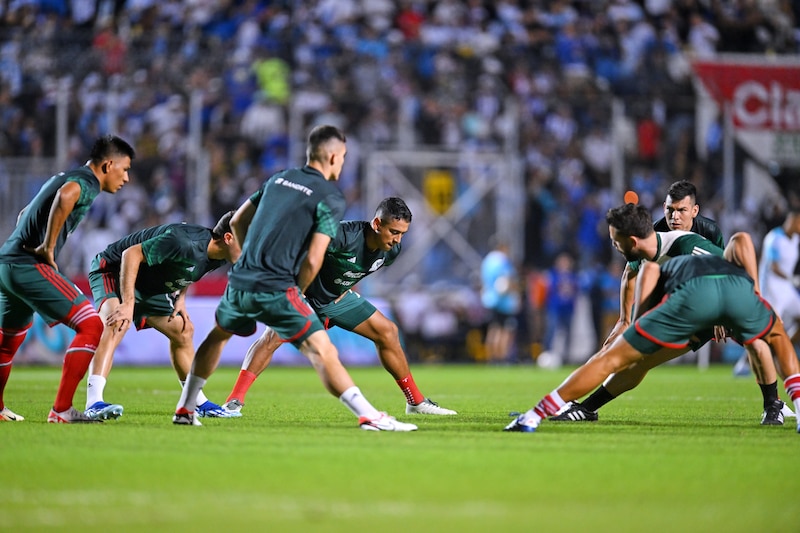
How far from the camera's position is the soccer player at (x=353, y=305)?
1022 cm

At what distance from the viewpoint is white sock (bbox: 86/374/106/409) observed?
9523 mm

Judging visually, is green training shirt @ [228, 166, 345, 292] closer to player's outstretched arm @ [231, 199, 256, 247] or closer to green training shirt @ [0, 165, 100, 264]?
player's outstretched arm @ [231, 199, 256, 247]

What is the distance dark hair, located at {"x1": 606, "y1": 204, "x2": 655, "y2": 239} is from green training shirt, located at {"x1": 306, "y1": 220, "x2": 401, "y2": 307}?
236 centimetres

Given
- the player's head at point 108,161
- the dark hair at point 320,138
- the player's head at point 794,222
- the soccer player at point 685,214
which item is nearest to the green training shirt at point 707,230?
the soccer player at point 685,214

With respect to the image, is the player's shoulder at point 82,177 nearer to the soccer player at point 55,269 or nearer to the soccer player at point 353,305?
the soccer player at point 55,269

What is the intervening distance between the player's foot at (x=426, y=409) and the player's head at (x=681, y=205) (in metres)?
2.77

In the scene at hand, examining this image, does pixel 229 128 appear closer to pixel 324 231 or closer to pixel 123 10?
pixel 123 10

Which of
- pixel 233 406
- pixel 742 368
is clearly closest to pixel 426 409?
pixel 233 406

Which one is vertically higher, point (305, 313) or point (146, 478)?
point (305, 313)

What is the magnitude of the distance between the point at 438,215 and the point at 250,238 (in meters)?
15.1

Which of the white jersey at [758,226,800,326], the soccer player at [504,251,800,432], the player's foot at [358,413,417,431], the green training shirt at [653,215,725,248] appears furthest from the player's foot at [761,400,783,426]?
the white jersey at [758,226,800,326]

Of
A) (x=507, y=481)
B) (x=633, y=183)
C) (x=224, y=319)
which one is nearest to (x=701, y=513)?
(x=507, y=481)

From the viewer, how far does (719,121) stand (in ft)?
79.9

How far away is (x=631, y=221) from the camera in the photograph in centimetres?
866
